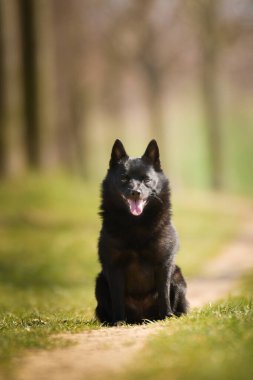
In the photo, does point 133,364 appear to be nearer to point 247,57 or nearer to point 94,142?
point 247,57

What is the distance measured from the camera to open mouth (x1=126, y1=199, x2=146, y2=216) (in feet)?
27.4

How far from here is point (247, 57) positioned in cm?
3984

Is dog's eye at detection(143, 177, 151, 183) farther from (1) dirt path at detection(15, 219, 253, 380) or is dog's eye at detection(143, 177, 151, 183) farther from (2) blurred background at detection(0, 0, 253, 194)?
(2) blurred background at detection(0, 0, 253, 194)

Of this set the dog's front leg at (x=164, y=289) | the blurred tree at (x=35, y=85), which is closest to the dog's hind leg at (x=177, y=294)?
the dog's front leg at (x=164, y=289)

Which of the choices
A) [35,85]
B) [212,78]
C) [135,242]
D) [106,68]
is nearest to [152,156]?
[135,242]

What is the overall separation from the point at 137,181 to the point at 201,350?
235cm

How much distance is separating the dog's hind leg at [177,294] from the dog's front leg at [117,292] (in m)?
0.64

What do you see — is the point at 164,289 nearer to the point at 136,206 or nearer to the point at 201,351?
the point at 136,206

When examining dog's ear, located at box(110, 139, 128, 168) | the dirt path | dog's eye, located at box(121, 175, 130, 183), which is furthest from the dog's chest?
dog's ear, located at box(110, 139, 128, 168)

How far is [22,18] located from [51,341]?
1982 centimetres

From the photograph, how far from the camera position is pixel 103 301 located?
28.8 feet

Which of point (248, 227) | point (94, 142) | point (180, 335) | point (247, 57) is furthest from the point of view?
point (94, 142)

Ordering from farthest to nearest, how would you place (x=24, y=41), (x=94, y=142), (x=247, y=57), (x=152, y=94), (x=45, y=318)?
1. (x=94, y=142)
2. (x=247, y=57)
3. (x=152, y=94)
4. (x=24, y=41)
5. (x=45, y=318)

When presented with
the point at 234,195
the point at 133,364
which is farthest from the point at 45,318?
the point at 234,195
